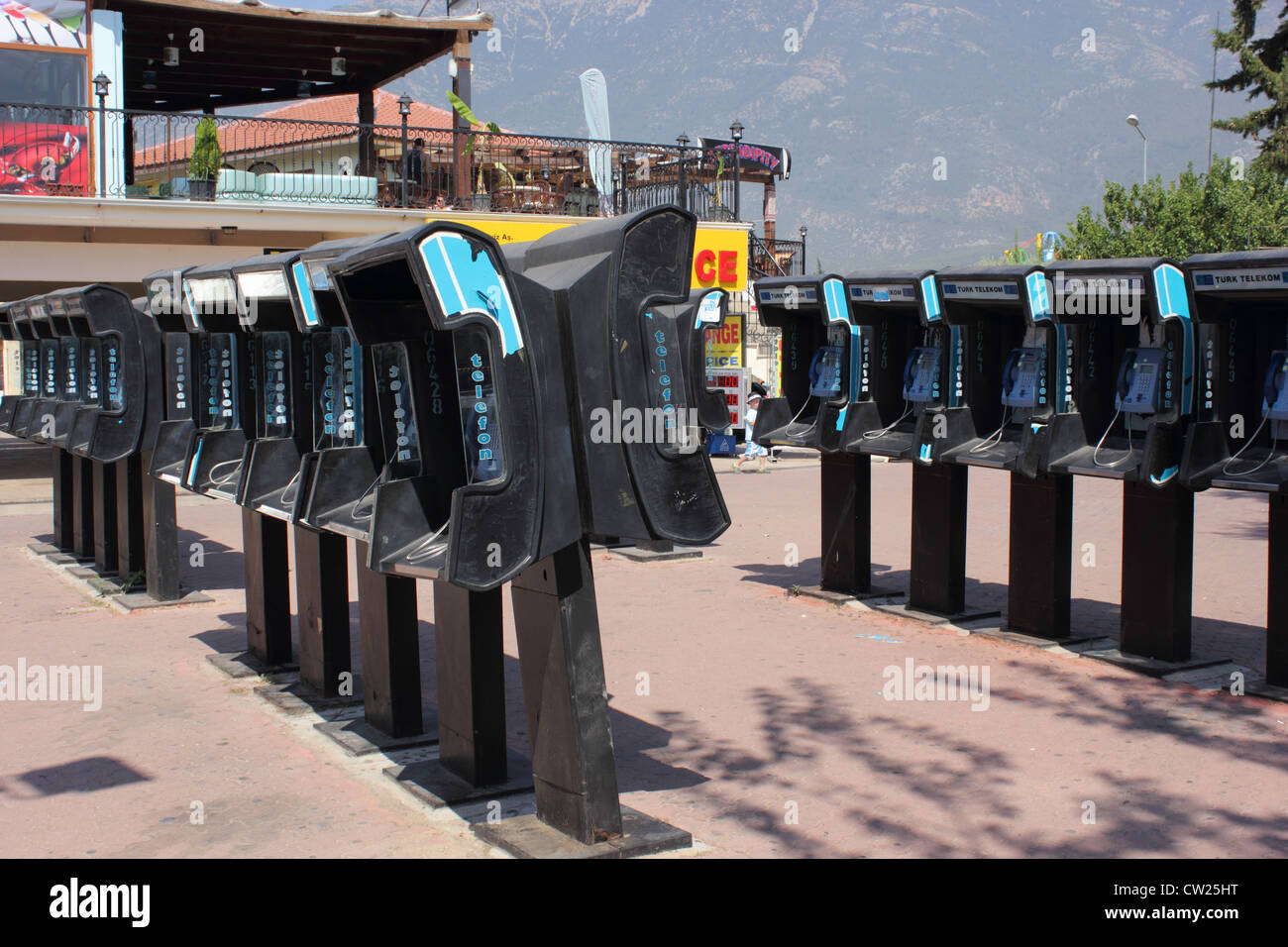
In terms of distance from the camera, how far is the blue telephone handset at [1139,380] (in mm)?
7918

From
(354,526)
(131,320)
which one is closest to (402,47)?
(131,320)

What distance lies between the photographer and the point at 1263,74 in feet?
79.7

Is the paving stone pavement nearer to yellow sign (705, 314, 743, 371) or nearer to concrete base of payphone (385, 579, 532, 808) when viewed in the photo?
concrete base of payphone (385, 579, 532, 808)

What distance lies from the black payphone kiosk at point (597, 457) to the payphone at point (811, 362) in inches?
213

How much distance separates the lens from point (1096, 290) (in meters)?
7.93

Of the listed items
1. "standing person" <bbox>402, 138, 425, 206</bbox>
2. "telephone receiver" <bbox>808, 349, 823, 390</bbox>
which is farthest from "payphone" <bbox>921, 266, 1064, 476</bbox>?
"standing person" <bbox>402, 138, 425, 206</bbox>

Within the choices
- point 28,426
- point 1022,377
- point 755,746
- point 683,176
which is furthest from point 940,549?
point 683,176

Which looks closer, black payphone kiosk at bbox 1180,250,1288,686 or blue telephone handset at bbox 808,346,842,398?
black payphone kiosk at bbox 1180,250,1288,686

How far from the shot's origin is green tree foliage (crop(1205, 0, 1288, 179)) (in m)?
24.0

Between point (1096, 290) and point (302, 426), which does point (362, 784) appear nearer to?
point (302, 426)

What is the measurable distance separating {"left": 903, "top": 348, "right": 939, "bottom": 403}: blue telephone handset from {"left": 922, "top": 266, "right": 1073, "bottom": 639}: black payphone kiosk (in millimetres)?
453

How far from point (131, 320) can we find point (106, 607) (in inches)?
90.4

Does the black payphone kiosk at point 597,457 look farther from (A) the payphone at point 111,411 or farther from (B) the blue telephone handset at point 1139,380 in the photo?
(A) the payphone at point 111,411

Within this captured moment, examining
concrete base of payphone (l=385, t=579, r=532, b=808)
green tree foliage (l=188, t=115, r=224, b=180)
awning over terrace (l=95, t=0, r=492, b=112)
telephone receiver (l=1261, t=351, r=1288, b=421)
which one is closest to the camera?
concrete base of payphone (l=385, t=579, r=532, b=808)
